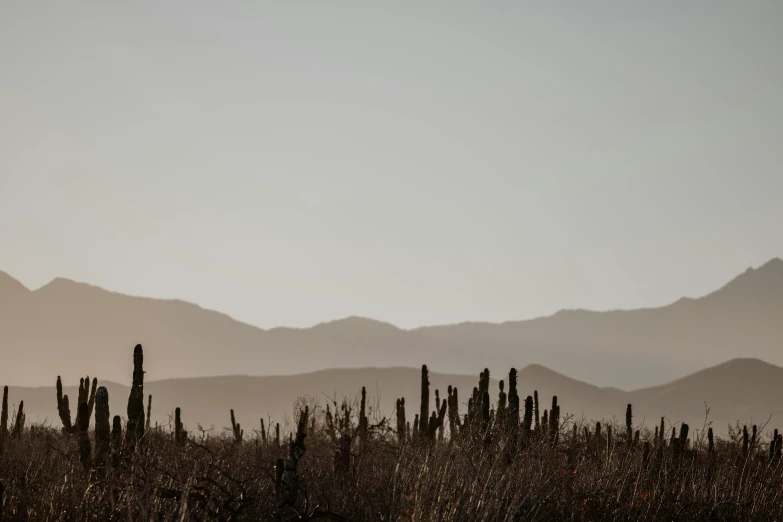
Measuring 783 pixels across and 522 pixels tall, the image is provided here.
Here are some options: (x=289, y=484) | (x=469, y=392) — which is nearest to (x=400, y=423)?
(x=289, y=484)

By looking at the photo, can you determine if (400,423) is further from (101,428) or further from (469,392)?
(469,392)

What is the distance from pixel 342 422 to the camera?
26812mm

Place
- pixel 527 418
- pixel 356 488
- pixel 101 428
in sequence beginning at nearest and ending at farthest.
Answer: pixel 356 488, pixel 101 428, pixel 527 418

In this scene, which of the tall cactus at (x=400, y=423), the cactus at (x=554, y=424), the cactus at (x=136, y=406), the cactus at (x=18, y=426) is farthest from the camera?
the cactus at (x=18, y=426)

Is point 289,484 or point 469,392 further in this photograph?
point 469,392

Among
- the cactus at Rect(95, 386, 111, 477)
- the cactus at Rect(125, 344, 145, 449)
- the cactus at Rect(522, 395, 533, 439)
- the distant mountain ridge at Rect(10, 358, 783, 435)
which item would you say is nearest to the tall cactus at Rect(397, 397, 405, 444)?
the cactus at Rect(522, 395, 533, 439)

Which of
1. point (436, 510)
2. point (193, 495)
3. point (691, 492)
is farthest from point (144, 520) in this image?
point (691, 492)

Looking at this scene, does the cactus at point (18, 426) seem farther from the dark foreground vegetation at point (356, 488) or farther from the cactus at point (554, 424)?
the cactus at point (554, 424)

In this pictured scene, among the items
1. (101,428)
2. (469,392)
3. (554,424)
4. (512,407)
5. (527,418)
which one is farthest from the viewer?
(469,392)

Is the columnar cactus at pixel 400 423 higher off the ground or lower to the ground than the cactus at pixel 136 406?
lower

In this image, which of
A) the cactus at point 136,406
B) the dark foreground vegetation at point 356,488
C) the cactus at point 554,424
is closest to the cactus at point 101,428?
the dark foreground vegetation at point 356,488

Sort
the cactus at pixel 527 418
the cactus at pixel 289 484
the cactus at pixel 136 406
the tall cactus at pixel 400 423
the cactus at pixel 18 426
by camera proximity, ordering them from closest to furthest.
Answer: the cactus at pixel 289 484 < the cactus at pixel 136 406 < the cactus at pixel 527 418 < the tall cactus at pixel 400 423 < the cactus at pixel 18 426

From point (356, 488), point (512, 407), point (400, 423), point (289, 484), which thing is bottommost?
point (356, 488)

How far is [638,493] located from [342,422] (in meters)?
15.5
